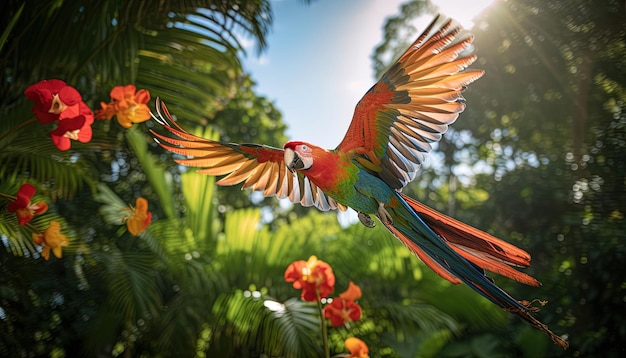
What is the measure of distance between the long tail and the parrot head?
17 cm

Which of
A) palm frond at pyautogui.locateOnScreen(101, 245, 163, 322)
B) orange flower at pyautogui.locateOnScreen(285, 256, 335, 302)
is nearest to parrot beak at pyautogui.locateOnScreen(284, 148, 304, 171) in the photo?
orange flower at pyautogui.locateOnScreen(285, 256, 335, 302)

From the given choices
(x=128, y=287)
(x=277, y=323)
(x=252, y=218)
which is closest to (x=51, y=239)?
(x=277, y=323)

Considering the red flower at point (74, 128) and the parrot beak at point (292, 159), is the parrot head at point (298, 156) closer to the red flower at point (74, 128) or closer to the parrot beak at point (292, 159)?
the parrot beak at point (292, 159)

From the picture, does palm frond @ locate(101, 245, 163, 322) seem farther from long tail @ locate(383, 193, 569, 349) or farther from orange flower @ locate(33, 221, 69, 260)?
long tail @ locate(383, 193, 569, 349)

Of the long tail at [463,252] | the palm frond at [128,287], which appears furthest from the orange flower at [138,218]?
the palm frond at [128,287]

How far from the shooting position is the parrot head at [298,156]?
904mm

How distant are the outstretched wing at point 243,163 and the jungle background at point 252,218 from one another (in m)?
0.80

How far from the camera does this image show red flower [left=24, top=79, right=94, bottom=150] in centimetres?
116

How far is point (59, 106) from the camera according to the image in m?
1.18

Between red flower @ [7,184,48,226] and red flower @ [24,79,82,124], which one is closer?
red flower @ [24,79,82,124]

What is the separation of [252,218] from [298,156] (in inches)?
88.6

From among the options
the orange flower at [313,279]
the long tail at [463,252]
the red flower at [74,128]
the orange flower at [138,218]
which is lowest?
the orange flower at [313,279]

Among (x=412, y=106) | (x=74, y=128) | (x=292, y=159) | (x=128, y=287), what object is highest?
(x=412, y=106)

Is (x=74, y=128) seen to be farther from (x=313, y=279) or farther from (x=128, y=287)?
(x=128, y=287)
